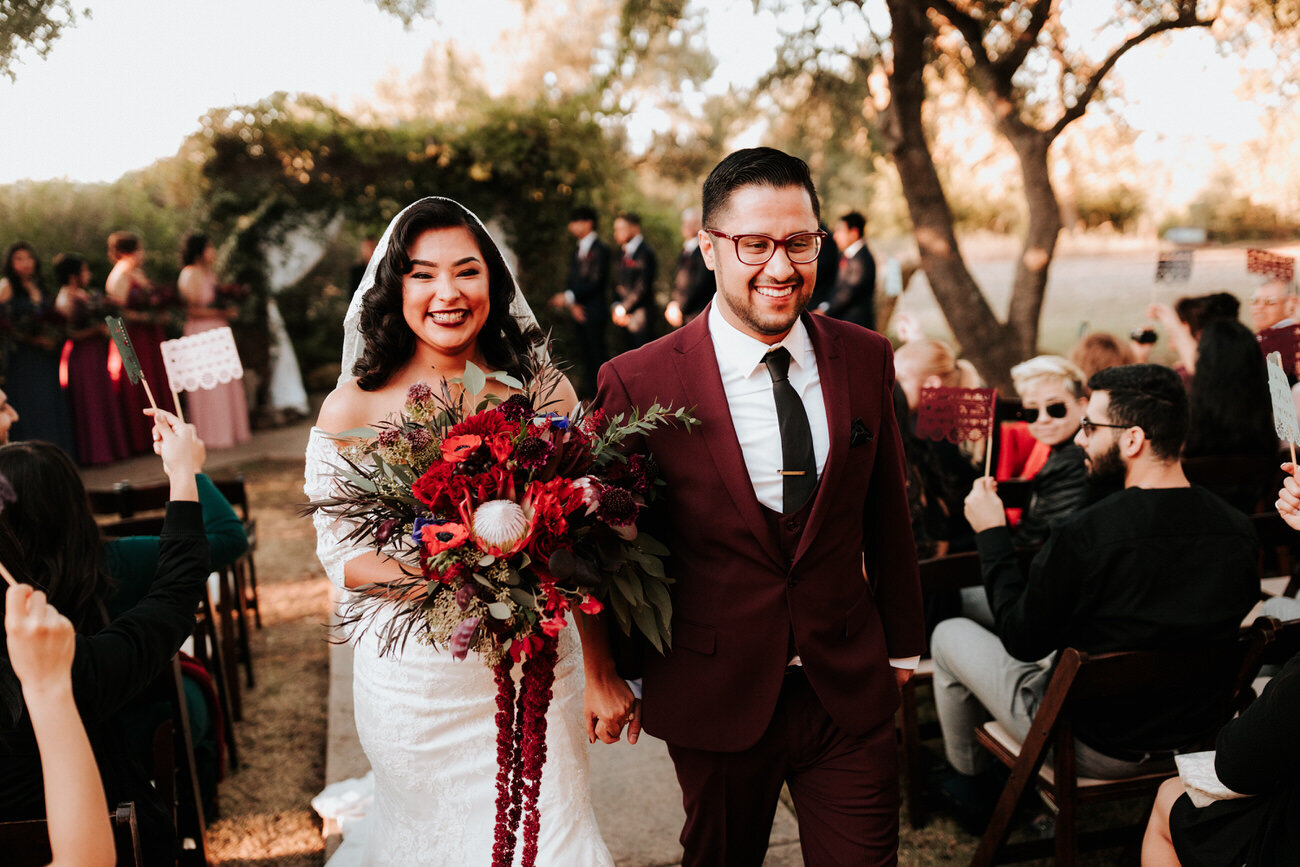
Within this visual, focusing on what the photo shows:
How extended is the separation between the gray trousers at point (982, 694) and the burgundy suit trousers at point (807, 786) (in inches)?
39.7

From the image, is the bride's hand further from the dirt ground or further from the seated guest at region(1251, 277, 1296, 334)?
the seated guest at region(1251, 277, 1296, 334)

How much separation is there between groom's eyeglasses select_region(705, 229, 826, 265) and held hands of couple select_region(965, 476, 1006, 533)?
136 centimetres

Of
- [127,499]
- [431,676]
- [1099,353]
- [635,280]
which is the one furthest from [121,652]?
[635,280]

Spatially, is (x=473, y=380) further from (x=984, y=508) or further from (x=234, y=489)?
(x=234, y=489)

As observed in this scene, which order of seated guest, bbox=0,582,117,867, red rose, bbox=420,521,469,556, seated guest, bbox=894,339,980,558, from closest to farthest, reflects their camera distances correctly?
seated guest, bbox=0,582,117,867 → red rose, bbox=420,521,469,556 → seated guest, bbox=894,339,980,558

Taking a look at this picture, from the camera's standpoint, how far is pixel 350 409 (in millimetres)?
2645

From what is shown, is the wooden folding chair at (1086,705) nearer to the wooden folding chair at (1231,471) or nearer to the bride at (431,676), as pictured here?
the bride at (431,676)

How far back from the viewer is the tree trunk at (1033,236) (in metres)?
8.84

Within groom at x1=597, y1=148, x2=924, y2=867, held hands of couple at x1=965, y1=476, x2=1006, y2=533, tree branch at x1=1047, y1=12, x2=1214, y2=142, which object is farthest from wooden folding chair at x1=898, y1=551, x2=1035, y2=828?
tree branch at x1=1047, y1=12, x2=1214, y2=142

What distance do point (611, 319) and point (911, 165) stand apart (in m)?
5.54

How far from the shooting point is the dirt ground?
3.53 meters

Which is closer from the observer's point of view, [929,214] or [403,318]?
[403,318]

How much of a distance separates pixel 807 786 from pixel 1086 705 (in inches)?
44.7

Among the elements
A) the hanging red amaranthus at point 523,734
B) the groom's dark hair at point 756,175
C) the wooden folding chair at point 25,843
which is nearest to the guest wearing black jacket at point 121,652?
the wooden folding chair at point 25,843
